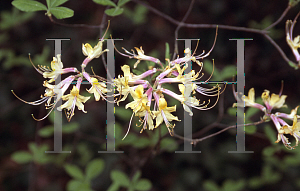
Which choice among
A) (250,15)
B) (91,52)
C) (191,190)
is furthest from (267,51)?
(91,52)

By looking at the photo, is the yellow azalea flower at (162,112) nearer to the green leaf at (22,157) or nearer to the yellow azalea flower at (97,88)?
the yellow azalea flower at (97,88)

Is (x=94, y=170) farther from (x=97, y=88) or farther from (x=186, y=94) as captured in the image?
(x=186, y=94)

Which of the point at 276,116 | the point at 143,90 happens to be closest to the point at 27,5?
the point at 143,90

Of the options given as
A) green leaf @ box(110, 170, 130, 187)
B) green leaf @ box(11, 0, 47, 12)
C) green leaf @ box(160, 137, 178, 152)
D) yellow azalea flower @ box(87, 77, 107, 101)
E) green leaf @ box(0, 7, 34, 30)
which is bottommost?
green leaf @ box(110, 170, 130, 187)

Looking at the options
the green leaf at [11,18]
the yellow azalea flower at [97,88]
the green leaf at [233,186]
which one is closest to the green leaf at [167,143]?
the green leaf at [233,186]

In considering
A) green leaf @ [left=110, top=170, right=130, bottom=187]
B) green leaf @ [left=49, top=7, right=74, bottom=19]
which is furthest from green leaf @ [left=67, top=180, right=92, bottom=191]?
green leaf @ [left=49, top=7, right=74, bottom=19]

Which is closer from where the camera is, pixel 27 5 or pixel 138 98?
pixel 138 98

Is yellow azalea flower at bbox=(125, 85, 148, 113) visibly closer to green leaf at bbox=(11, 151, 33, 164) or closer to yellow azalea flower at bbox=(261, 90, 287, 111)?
yellow azalea flower at bbox=(261, 90, 287, 111)

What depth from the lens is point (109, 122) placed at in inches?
66.1

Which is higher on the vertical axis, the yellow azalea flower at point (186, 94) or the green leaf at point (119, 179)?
the yellow azalea flower at point (186, 94)

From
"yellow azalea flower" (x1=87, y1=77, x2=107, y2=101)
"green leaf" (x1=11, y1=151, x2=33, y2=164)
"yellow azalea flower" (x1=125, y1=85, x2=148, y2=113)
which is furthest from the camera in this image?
"green leaf" (x1=11, y1=151, x2=33, y2=164)

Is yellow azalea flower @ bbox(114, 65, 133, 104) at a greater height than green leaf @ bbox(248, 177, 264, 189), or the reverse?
yellow azalea flower @ bbox(114, 65, 133, 104)

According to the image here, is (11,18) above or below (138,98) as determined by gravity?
above

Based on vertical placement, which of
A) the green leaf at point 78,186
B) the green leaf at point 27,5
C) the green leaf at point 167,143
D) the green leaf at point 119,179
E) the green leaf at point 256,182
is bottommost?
the green leaf at point 256,182
